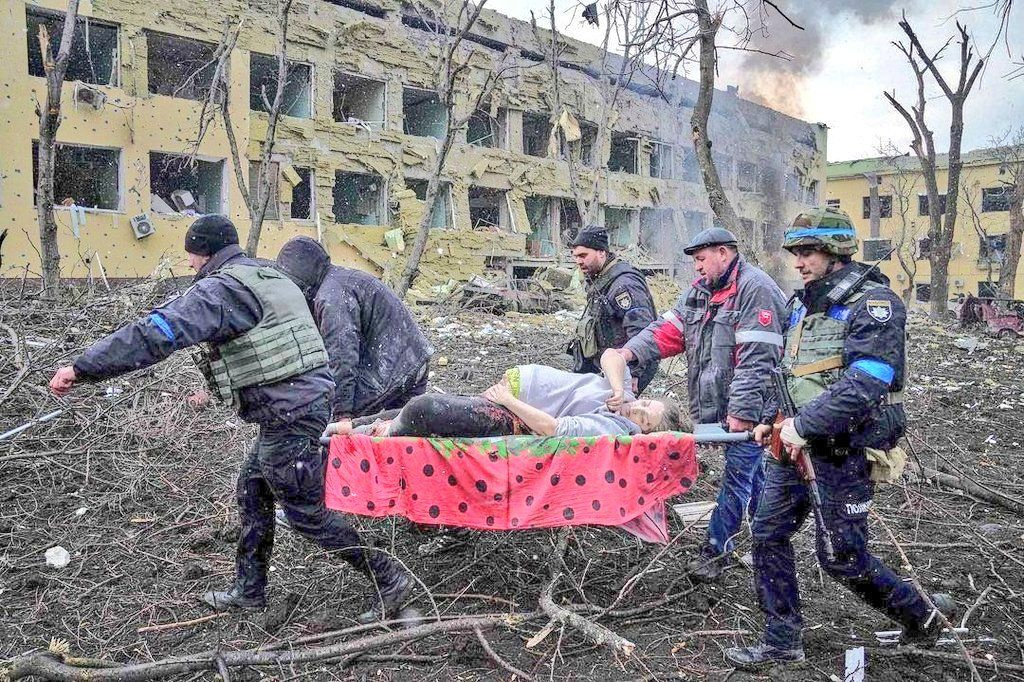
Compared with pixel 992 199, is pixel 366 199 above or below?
below

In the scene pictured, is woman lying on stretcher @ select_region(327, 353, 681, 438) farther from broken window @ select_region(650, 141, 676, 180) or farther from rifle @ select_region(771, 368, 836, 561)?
broken window @ select_region(650, 141, 676, 180)

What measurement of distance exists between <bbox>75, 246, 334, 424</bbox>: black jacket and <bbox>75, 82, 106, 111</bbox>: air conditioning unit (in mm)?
13677

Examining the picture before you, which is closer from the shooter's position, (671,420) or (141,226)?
(671,420)

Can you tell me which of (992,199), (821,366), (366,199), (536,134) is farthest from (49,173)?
(992,199)

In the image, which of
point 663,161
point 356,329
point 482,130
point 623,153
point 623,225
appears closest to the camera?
point 356,329

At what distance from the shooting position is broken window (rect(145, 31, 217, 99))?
1672cm

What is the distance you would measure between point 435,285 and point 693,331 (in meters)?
16.3

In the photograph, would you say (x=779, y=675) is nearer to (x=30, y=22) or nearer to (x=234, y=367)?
(x=234, y=367)

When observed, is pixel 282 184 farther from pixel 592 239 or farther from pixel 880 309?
pixel 880 309

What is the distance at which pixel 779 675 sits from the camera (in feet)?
9.61

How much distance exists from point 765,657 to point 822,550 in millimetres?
485

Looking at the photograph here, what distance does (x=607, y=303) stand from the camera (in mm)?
4469

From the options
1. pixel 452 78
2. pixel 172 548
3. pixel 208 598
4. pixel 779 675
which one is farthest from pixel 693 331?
pixel 452 78

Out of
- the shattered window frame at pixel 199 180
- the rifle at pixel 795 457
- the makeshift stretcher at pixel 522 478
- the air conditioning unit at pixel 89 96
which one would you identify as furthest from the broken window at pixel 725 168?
the rifle at pixel 795 457
